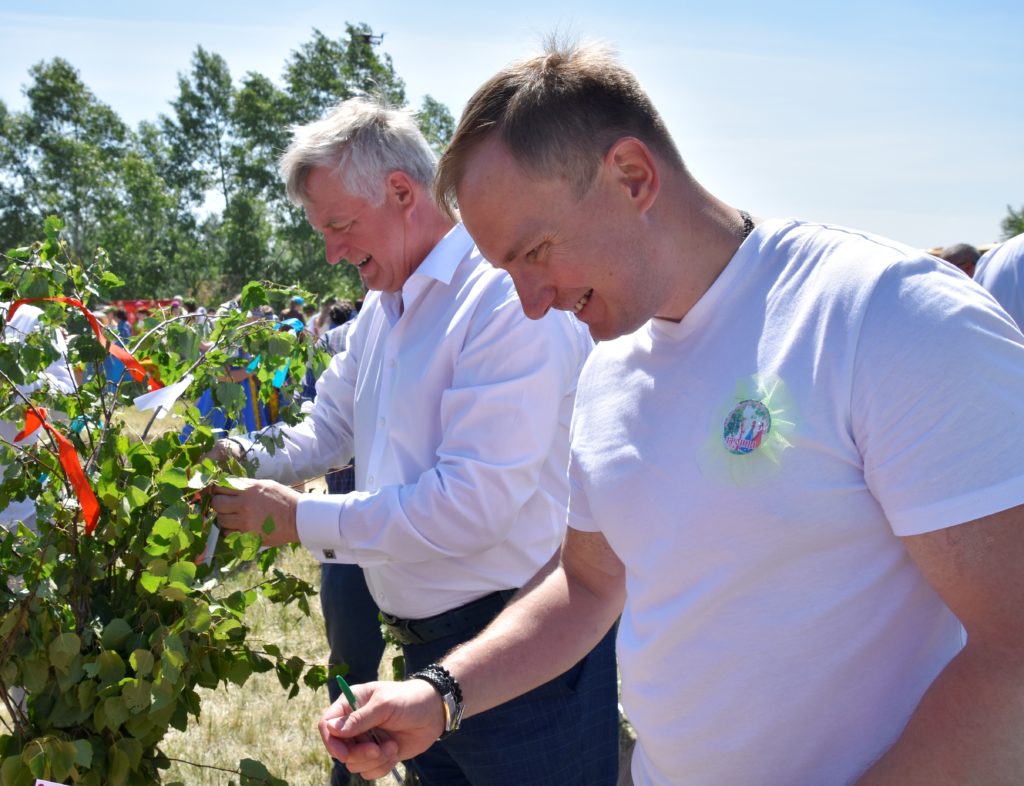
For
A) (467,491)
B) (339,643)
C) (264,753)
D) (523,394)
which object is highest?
(523,394)

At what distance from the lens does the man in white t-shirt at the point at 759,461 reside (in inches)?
36.6

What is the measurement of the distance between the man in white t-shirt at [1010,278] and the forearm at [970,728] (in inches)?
103

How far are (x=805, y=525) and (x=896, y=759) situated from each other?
0.24 m

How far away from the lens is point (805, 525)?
106 centimetres

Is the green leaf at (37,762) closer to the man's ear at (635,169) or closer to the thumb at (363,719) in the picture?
the thumb at (363,719)

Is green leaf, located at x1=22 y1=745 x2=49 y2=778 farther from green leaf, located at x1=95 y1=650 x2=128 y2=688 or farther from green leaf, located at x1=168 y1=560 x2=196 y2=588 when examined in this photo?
green leaf, located at x1=168 y1=560 x2=196 y2=588

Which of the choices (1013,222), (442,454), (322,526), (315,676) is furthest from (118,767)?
(1013,222)

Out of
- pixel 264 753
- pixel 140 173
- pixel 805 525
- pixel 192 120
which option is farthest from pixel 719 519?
pixel 192 120

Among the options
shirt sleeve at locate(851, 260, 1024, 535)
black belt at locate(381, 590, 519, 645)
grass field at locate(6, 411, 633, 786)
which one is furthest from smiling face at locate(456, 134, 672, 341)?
grass field at locate(6, 411, 633, 786)

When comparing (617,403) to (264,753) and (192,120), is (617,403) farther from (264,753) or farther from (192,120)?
(192,120)

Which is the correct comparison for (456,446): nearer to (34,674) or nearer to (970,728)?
(34,674)

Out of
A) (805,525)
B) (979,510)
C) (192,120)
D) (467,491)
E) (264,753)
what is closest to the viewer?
(979,510)

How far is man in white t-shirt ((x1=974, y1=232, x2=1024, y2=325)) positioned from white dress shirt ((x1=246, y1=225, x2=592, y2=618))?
1.93m

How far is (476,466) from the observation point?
1.92 metres
